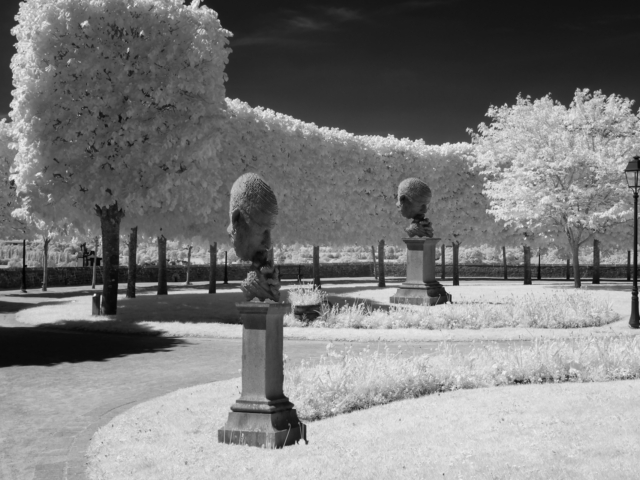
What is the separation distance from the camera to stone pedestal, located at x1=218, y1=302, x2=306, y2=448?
755cm

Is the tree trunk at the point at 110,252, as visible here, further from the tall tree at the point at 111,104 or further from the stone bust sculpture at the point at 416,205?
the stone bust sculpture at the point at 416,205

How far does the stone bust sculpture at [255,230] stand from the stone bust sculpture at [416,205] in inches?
685

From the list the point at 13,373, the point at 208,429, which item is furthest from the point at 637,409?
the point at 13,373

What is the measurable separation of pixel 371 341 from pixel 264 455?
10366mm

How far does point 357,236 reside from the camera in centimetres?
4119

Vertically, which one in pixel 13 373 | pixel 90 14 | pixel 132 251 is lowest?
pixel 13 373

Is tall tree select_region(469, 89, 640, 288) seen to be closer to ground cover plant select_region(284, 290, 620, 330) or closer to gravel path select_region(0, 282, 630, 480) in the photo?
ground cover plant select_region(284, 290, 620, 330)

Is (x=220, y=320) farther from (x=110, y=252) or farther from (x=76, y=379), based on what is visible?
(x=76, y=379)

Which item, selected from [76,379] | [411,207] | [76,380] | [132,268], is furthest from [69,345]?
[132,268]

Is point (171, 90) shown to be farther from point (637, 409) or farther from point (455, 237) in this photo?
point (455, 237)

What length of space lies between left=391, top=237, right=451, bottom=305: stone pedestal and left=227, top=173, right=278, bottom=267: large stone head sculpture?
669 inches

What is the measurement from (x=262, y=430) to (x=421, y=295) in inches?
700

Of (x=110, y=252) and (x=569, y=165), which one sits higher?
(x=569, y=165)

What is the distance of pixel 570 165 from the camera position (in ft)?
109
